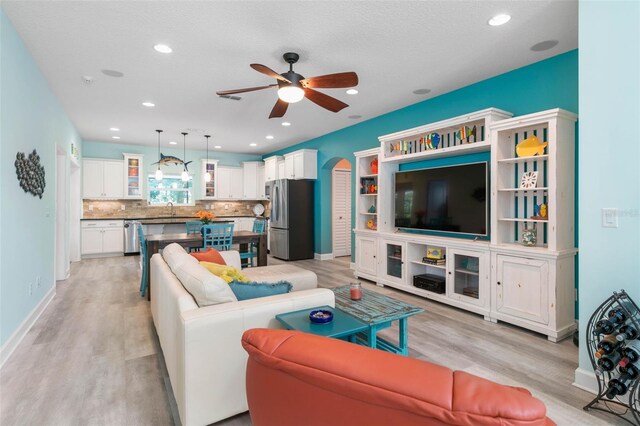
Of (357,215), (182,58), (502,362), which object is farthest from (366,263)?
(182,58)

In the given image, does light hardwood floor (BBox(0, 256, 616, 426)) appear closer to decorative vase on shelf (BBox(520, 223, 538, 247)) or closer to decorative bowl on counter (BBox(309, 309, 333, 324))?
decorative bowl on counter (BBox(309, 309, 333, 324))

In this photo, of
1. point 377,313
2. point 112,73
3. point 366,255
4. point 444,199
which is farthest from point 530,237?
point 112,73

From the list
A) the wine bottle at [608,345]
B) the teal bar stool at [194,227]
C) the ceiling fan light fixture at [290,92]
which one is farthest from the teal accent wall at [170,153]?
the wine bottle at [608,345]

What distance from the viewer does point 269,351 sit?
0.95 m

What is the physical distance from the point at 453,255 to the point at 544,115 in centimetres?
174

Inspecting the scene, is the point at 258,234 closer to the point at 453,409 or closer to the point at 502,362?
the point at 502,362

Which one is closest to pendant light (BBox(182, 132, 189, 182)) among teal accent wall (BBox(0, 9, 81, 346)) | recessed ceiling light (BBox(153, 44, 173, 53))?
teal accent wall (BBox(0, 9, 81, 346))

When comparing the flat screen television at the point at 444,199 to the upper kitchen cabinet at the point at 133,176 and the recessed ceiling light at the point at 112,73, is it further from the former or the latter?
the upper kitchen cabinet at the point at 133,176

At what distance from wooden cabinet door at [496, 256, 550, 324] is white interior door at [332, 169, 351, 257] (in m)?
4.59

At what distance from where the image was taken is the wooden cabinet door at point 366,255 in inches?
206

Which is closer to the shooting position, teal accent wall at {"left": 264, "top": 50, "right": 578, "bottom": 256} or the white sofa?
the white sofa

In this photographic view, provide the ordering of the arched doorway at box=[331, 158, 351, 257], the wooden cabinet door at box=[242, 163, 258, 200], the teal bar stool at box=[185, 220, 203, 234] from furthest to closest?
the wooden cabinet door at box=[242, 163, 258, 200] → the arched doorway at box=[331, 158, 351, 257] → the teal bar stool at box=[185, 220, 203, 234]

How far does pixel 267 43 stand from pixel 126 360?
9.82 ft

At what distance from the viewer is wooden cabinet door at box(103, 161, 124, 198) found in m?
7.98
